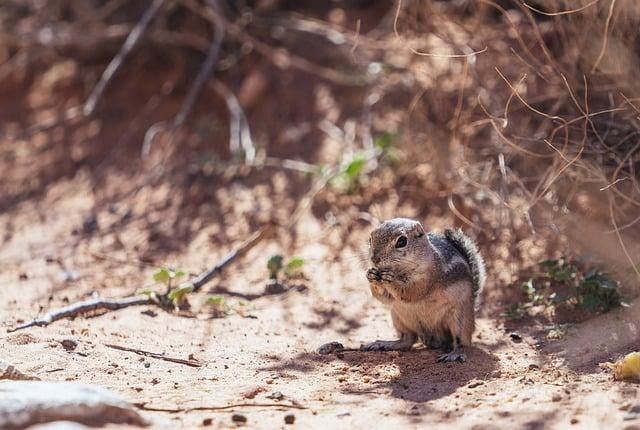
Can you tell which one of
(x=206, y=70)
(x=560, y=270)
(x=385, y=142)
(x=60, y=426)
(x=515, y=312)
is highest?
(x=206, y=70)

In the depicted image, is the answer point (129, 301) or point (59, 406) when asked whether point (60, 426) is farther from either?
point (129, 301)

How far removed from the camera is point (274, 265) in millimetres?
6793

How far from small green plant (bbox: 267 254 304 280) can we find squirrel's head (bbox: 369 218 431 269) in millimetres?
1453

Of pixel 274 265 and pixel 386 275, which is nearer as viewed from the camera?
pixel 386 275

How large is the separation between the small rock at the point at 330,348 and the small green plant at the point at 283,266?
52.7 inches

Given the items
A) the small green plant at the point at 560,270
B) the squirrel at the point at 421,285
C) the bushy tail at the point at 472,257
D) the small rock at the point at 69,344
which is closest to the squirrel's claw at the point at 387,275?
the squirrel at the point at 421,285

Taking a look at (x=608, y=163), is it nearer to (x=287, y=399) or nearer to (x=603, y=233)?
(x=603, y=233)

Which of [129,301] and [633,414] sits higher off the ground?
[129,301]

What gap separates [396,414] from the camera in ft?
13.5

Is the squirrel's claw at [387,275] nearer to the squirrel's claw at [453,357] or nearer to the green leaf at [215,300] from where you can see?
the squirrel's claw at [453,357]

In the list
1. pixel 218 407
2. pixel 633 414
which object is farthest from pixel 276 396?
pixel 633 414

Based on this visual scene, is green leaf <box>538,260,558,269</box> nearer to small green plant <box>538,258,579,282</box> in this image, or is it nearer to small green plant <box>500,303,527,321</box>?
small green plant <box>538,258,579,282</box>

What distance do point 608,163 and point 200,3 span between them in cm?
524

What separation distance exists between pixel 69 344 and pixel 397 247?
77.3 inches
